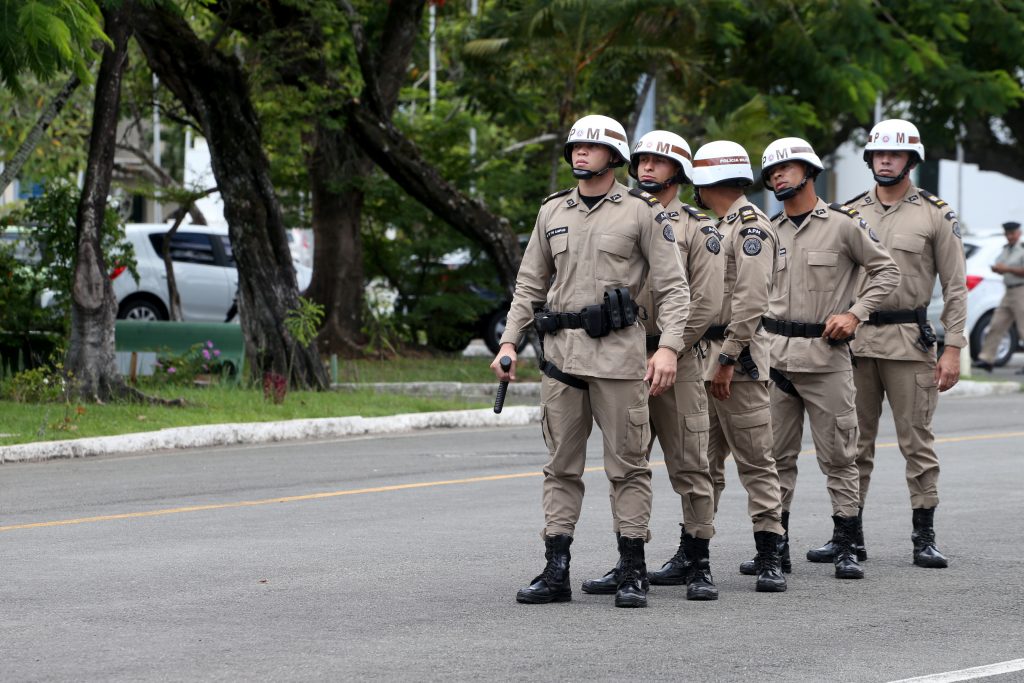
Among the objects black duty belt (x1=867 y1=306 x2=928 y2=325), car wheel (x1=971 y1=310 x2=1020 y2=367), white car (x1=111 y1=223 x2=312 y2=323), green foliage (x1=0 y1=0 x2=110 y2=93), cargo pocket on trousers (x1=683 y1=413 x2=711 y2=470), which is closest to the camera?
cargo pocket on trousers (x1=683 y1=413 x2=711 y2=470)

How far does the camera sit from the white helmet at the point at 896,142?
25.9ft

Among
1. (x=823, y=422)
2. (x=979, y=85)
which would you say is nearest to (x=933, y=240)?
(x=823, y=422)

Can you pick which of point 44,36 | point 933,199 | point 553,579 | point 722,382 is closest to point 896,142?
point 933,199

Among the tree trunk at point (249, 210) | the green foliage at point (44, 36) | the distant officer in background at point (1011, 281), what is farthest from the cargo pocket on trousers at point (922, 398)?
the distant officer in background at point (1011, 281)

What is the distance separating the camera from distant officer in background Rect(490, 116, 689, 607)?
262 inches

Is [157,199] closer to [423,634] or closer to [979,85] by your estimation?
[979,85]

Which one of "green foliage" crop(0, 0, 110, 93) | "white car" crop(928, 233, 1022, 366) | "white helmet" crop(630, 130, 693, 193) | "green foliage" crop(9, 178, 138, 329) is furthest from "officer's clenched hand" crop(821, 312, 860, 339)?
"white car" crop(928, 233, 1022, 366)

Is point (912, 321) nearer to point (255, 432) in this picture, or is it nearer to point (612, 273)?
point (612, 273)

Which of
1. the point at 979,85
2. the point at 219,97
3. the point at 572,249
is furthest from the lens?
the point at 979,85

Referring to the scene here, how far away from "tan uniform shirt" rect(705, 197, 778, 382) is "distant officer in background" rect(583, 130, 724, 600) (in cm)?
16

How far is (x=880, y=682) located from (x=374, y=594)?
7.79 ft

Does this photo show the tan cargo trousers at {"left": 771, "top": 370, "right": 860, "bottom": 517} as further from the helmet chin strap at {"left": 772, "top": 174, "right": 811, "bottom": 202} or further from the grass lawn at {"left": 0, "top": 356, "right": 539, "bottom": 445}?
the grass lawn at {"left": 0, "top": 356, "right": 539, "bottom": 445}

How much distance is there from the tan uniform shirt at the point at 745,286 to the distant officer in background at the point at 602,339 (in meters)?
0.48

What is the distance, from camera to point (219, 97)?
16547mm
